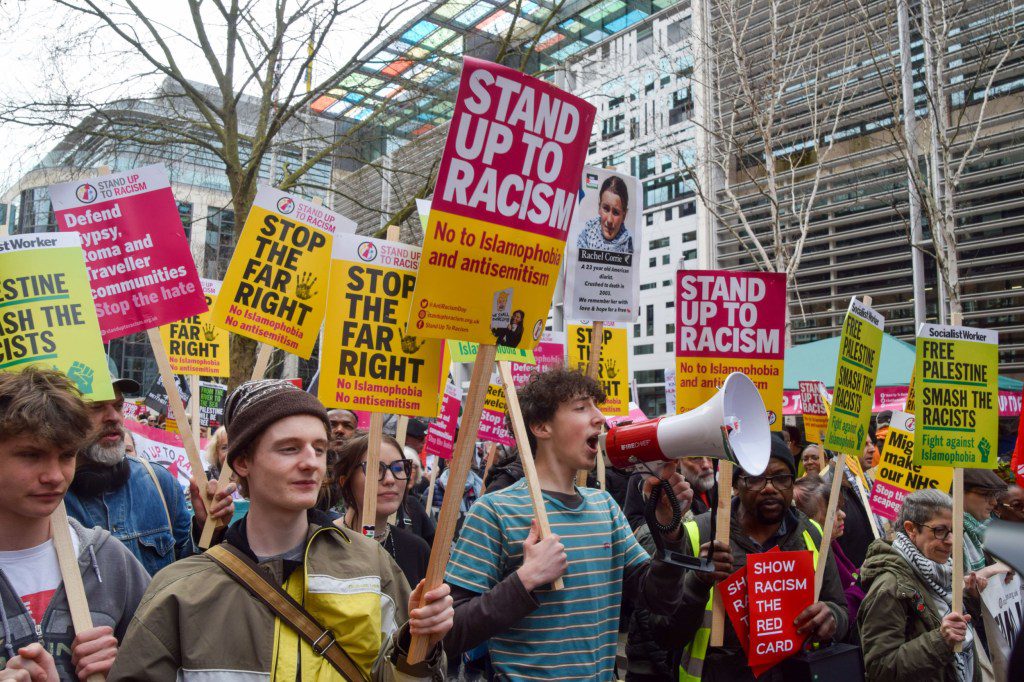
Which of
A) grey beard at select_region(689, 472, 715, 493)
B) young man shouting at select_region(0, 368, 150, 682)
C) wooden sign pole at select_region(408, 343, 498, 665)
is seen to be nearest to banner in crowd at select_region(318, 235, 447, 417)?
wooden sign pole at select_region(408, 343, 498, 665)

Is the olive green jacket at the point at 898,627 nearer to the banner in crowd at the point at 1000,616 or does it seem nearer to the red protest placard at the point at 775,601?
the banner in crowd at the point at 1000,616

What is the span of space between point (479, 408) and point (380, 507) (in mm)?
1747

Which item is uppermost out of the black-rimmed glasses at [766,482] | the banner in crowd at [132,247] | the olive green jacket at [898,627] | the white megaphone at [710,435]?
the banner in crowd at [132,247]

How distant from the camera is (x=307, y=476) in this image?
222 centimetres

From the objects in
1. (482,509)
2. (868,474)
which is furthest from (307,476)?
(868,474)

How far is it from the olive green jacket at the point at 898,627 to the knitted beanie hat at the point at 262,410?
282 cm

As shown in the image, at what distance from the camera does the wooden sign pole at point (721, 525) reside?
3426mm

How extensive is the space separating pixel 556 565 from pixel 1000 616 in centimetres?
259

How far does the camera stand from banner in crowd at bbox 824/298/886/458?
14.5ft

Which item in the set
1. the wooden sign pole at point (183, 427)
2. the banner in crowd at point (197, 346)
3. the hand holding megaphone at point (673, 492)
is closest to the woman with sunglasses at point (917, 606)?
the hand holding megaphone at point (673, 492)

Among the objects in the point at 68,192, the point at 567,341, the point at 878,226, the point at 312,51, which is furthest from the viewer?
the point at 878,226

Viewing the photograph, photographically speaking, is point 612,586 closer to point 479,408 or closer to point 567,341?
point 479,408

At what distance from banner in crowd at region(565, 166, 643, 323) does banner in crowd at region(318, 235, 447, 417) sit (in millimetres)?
964

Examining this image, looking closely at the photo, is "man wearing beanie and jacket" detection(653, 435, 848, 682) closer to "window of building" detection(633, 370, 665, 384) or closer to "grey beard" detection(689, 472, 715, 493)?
"grey beard" detection(689, 472, 715, 493)
